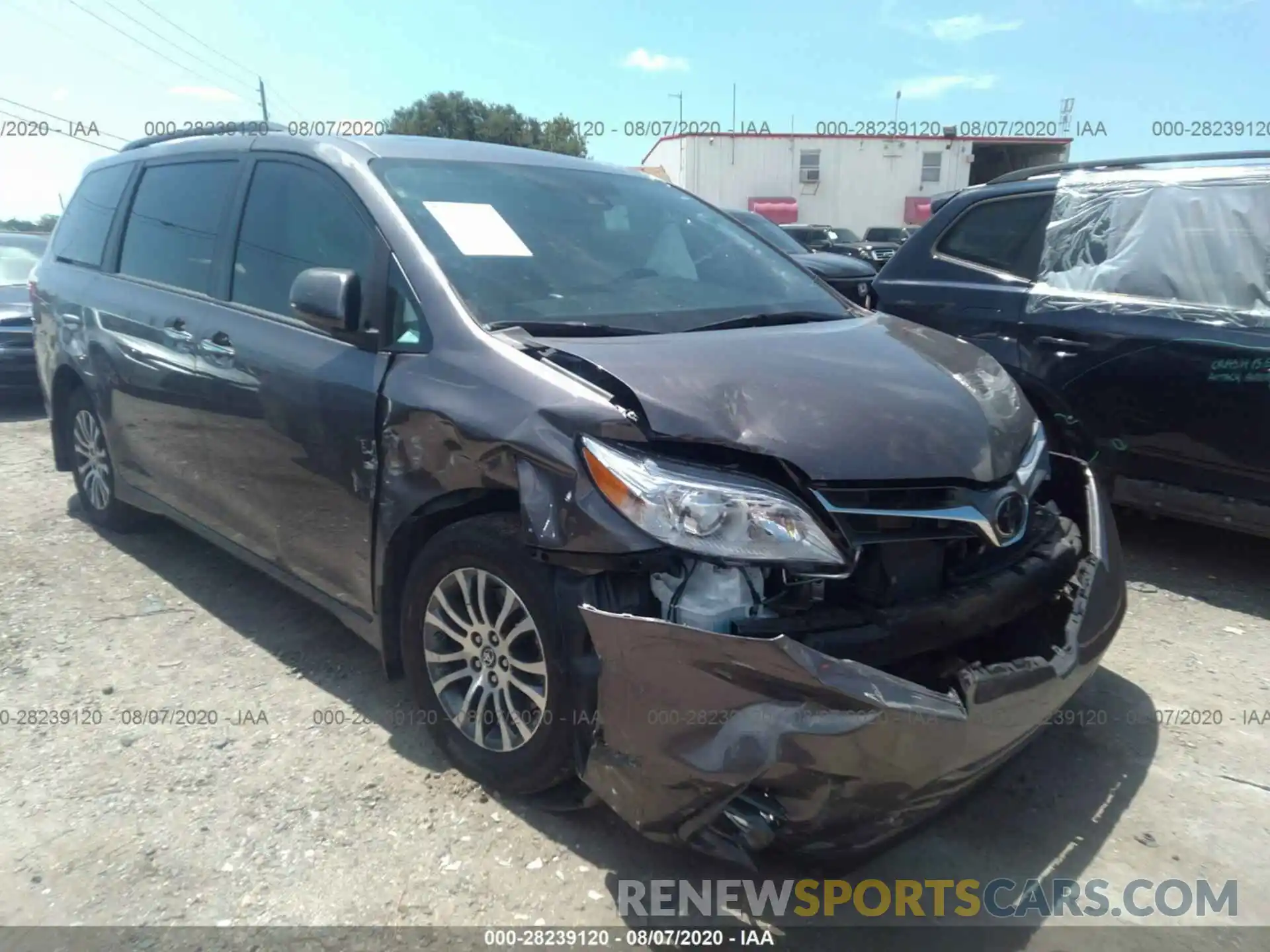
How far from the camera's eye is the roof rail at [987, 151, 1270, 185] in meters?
4.18

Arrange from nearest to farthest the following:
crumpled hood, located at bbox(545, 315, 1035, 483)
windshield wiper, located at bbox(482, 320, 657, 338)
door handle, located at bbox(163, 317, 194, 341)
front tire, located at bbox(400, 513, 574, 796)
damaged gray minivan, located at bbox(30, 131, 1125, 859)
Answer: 1. damaged gray minivan, located at bbox(30, 131, 1125, 859)
2. crumpled hood, located at bbox(545, 315, 1035, 483)
3. front tire, located at bbox(400, 513, 574, 796)
4. windshield wiper, located at bbox(482, 320, 657, 338)
5. door handle, located at bbox(163, 317, 194, 341)

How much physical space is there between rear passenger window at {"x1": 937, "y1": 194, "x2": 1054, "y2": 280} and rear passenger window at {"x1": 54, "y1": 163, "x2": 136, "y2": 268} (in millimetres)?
4258

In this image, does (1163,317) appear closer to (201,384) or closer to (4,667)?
(201,384)

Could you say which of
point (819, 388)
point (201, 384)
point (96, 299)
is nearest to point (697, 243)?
point (819, 388)

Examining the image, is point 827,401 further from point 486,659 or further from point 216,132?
point 216,132

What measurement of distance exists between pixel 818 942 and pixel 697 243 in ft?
7.86

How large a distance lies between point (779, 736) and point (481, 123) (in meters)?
47.9

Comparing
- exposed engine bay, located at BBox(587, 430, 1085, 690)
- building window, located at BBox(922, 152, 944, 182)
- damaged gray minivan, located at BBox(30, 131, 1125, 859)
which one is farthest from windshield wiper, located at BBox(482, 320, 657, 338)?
building window, located at BBox(922, 152, 944, 182)

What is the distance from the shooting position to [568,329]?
269cm

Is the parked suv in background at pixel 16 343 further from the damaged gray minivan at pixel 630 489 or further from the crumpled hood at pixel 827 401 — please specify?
the crumpled hood at pixel 827 401

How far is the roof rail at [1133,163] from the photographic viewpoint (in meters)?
4.18

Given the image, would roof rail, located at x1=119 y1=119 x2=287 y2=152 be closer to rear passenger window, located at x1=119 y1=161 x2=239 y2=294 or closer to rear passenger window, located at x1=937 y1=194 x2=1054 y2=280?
rear passenger window, located at x1=119 y1=161 x2=239 y2=294

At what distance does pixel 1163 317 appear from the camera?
4156 mm

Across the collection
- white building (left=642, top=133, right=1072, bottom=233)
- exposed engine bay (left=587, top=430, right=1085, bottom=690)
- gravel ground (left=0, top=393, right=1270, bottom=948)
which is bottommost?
gravel ground (left=0, top=393, right=1270, bottom=948)
